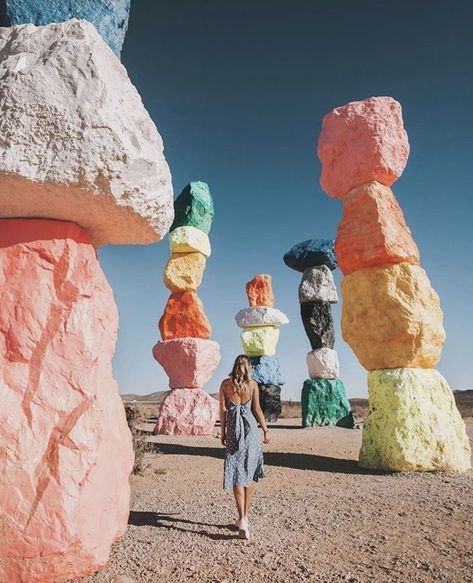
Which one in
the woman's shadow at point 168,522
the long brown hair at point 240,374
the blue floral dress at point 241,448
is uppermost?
the long brown hair at point 240,374

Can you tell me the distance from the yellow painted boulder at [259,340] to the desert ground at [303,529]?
6396 millimetres

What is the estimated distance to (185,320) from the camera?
31.3 ft

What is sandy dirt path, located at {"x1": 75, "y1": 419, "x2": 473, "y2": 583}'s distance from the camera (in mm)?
2744

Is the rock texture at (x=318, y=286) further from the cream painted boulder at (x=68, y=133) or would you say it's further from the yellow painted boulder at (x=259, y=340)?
the cream painted boulder at (x=68, y=133)

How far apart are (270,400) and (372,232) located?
7912mm

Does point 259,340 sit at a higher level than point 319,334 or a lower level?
lower

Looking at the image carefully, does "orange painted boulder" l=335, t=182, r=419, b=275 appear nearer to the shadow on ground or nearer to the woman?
the shadow on ground

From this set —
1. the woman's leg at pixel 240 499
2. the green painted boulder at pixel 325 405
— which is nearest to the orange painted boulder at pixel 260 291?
the green painted boulder at pixel 325 405

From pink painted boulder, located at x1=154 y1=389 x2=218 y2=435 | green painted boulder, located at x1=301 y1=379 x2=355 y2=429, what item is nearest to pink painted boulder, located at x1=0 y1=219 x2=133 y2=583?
pink painted boulder, located at x1=154 y1=389 x2=218 y2=435

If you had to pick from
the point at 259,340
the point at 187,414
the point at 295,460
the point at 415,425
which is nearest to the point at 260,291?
the point at 259,340

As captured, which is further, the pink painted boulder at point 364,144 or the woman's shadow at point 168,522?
the pink painted boulder at point 364,144

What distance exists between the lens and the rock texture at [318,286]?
11914 millimetres

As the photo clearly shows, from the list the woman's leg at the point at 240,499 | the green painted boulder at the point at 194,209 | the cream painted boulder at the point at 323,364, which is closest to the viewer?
the woman's leg at the point at 240,499

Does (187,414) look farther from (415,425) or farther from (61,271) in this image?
(61,271)
